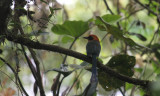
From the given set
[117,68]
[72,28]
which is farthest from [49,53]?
[117,68]

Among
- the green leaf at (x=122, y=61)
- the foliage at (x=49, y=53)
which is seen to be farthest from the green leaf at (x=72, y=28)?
the green leaf at (x=122, y=61)

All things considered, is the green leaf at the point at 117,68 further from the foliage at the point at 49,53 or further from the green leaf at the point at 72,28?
the green leaf at the point at 72,28

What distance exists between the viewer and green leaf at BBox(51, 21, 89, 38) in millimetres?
3041

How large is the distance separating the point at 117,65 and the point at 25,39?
1.40 meters

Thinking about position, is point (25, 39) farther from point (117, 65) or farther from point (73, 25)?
point (117, 65)

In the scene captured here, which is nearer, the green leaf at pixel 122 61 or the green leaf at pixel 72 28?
the green leaf at pixel 122 61

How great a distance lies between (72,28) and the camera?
121 inches

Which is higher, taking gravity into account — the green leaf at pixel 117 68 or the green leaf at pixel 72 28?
the green leaf at pixel 72 28

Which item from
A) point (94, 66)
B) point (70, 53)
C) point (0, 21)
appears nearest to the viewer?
point (0, 21)

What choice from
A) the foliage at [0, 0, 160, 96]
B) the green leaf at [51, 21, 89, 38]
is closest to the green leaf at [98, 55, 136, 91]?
the foliage at [0, 0, 160, 96]

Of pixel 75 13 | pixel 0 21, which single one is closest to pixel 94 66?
pixel 0 21

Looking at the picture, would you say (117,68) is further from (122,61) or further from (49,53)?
(49,53)

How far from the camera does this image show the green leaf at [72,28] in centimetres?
304

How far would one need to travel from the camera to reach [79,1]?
602cm
